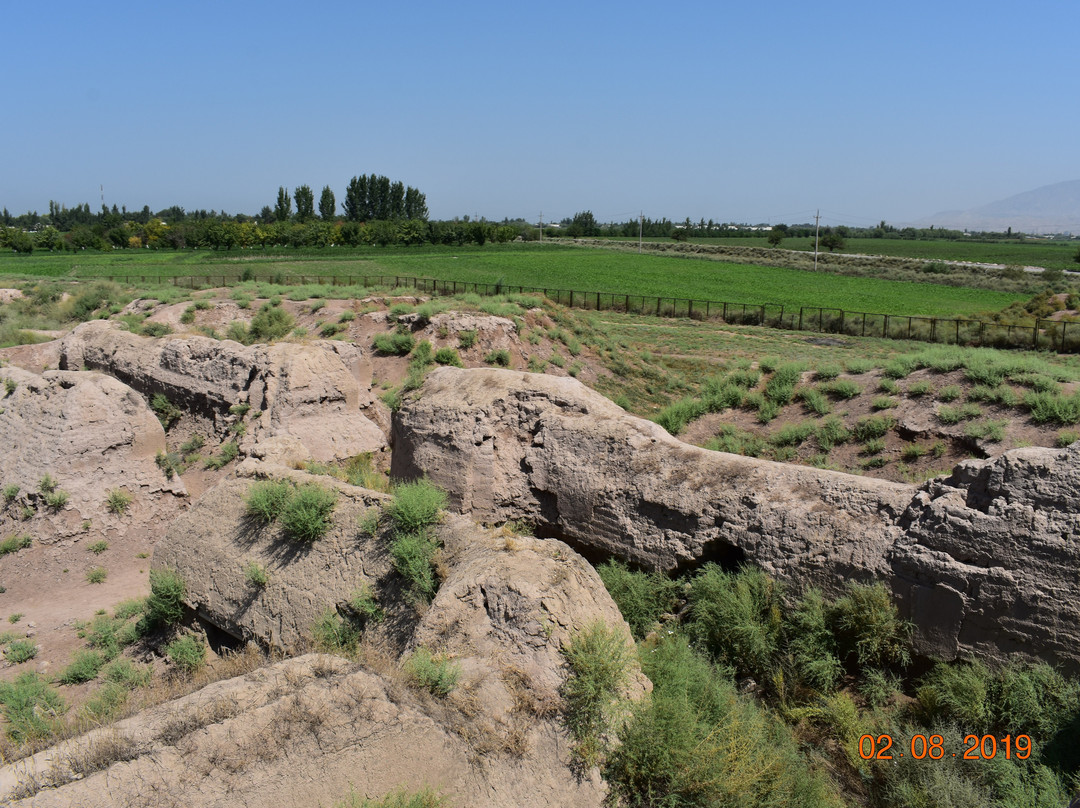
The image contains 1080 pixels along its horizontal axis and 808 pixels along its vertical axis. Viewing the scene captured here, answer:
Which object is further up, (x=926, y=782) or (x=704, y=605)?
(x=704, y=605)

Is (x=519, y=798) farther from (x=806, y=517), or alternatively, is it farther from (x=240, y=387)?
(x=240, y=387)

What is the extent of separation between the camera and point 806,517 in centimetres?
Result: 795

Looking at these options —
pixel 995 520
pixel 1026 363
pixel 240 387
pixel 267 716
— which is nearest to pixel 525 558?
pixel 267 716

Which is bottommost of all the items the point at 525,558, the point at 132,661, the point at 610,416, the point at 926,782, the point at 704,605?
the point at 132,661

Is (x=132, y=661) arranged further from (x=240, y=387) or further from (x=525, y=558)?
(x=240, y=387)

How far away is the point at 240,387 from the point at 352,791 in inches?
497

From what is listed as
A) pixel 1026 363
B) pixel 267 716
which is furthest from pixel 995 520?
pixel 1026 363

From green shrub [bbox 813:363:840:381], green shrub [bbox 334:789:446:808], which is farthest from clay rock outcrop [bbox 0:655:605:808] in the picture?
green shrub [bbox 813:363:840:381]

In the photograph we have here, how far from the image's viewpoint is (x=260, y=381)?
1552 centimetres

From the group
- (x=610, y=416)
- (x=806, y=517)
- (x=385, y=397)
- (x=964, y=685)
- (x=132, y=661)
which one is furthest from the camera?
(x=385, y=397)

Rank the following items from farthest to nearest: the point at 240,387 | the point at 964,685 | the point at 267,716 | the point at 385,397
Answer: the point at 385,397
the point at 240,387
the point at 964,685
the point at 267,716

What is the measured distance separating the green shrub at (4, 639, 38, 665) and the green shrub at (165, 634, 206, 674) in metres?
2.62

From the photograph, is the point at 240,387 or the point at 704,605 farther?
the point at 240,387

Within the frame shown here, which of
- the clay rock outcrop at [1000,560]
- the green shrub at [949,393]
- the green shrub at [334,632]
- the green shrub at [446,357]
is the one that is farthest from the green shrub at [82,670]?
the green shrub at [949,393]
